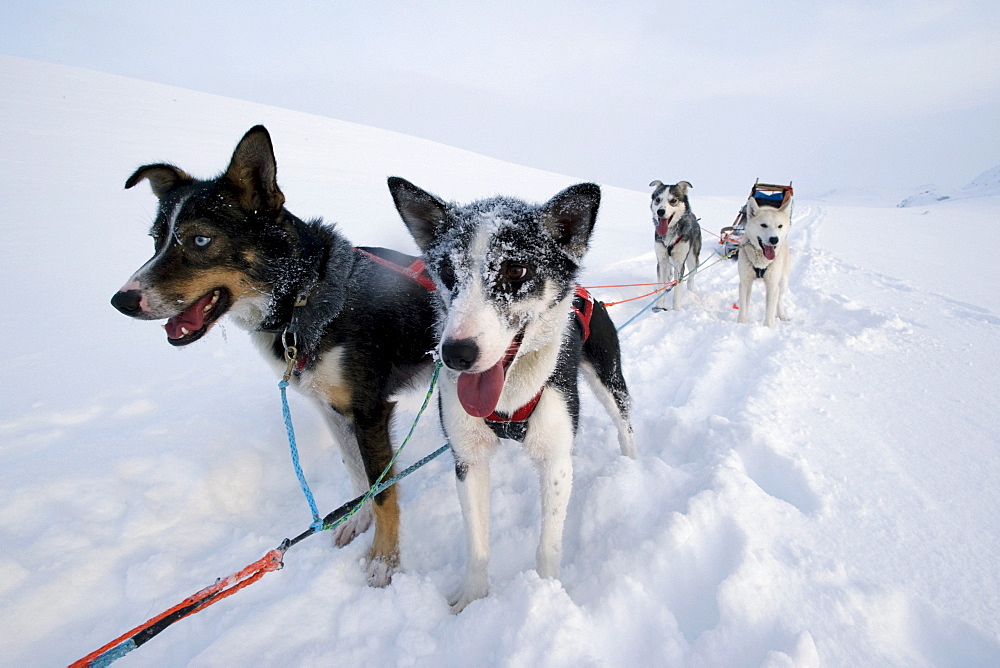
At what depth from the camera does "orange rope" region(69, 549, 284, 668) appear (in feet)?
4.31

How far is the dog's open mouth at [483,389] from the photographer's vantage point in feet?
5.57

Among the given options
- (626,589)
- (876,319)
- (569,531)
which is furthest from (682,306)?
(626,589)

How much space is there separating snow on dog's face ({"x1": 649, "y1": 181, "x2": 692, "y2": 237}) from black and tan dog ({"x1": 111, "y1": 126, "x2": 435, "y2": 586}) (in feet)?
17.8

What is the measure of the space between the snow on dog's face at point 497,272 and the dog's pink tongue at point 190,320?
95 cm

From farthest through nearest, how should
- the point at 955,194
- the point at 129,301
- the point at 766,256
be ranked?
the point at 955,194, the point at 766,256, the point at 129,301

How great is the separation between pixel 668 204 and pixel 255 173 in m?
5.98

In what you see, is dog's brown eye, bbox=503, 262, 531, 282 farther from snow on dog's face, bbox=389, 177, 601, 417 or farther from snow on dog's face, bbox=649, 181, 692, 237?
snow on dog's face, bbox=649, 181, 692, 237

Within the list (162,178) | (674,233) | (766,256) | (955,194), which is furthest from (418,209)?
(955,194)

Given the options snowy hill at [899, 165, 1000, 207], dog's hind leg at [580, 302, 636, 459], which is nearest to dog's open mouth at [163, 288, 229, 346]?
dog's hind leg at [580, 302, 636, 459]

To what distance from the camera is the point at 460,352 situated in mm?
1485

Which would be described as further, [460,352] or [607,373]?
[607,373]

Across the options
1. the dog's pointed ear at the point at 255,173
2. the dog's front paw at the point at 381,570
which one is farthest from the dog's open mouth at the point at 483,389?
the dog's pointed ear at the point at 255,173

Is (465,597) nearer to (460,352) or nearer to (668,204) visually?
(460,352)

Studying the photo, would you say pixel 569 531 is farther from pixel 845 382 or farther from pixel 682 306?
pixel 682 306
